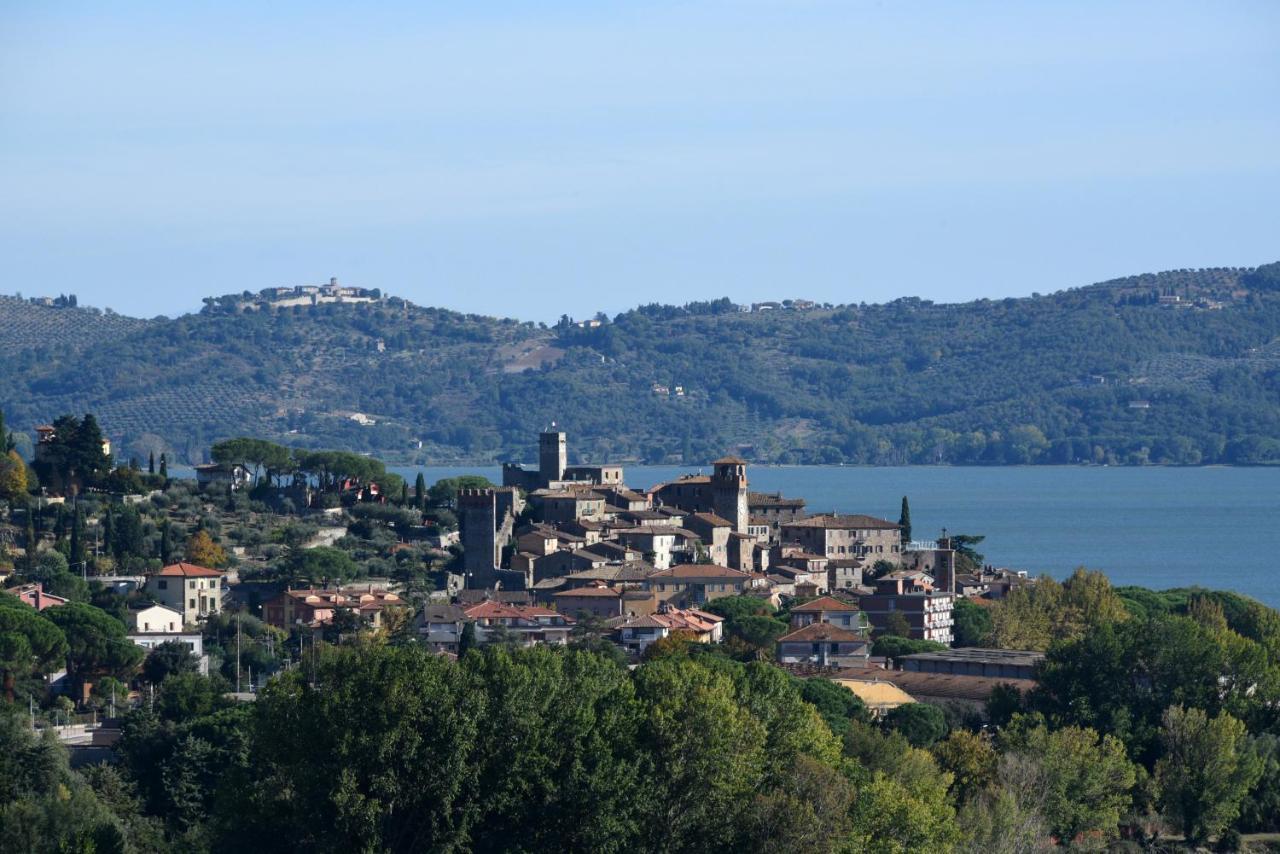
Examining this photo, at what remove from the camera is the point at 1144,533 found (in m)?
158

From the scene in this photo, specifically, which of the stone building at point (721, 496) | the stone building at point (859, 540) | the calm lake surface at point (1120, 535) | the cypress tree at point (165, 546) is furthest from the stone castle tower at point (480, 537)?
the calm lake surface at point (1120, 535)

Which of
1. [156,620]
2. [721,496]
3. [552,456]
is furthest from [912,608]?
[552,456]

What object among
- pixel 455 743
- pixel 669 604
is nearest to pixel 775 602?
pixel 669 604

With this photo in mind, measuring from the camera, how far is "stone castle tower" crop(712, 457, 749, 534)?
88.1 meters

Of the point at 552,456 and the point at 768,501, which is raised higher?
the point at 552,456

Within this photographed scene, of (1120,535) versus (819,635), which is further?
(1120,535)

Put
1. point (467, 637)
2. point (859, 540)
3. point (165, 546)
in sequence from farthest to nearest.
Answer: point (859, 540) < point (165, 546) < point (467, 637)

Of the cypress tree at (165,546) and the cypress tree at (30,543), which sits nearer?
the cypress tree at (30,543)

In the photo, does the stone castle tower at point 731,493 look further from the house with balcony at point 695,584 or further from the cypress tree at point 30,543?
the cypress tree at point 30,543

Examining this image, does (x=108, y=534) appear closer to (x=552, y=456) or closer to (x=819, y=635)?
(x=552, y=456)

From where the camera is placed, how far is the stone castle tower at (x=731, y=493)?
88062mm

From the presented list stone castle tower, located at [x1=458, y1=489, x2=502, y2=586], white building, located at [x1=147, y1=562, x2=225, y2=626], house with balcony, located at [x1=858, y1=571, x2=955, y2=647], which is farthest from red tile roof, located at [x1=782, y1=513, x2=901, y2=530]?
white building, located at [x1=147, y1=562, x2=225, y2=626]

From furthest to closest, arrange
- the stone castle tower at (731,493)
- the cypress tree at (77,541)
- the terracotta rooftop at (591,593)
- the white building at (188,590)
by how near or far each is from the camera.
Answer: the stone castle tower at (731,493) → the cypress tree at (77,541) → the terracotta rooftop at (591,593) → the white building at (188,590)

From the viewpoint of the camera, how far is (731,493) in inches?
3489
